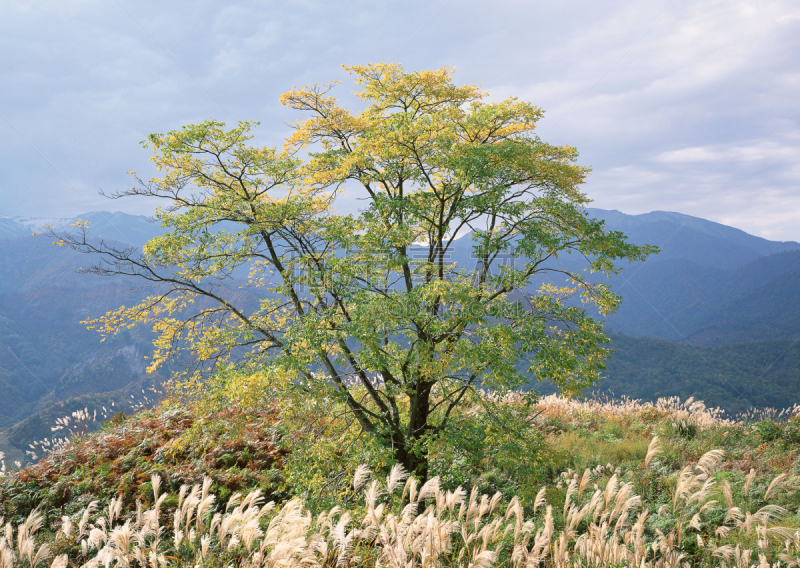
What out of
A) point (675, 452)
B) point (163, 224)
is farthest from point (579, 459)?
point (163, 224)

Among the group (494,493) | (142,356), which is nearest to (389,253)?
(494,493)

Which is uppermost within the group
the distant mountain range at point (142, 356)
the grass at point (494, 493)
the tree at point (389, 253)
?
the tree at point (389, 253)

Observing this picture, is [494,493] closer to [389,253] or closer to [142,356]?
[389,253]

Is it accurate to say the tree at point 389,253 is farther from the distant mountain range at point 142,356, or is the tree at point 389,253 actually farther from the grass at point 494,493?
the distant mountain range at point 142,356

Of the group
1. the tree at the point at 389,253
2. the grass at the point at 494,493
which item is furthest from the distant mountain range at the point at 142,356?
the tree at the point at 389,253

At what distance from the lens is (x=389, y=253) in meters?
7.98

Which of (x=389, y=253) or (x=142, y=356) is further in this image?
(x=142, y=356)

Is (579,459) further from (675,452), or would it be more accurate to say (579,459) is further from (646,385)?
(646,385)

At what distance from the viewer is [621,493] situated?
12.1 feet

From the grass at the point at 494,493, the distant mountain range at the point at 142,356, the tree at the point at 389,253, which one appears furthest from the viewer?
the distant mountain range at the point at 142,356

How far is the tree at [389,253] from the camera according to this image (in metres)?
7.06

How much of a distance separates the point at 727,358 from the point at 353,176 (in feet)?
430

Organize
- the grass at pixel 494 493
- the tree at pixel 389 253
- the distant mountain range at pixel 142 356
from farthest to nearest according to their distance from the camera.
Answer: the distant mountain range at pixel 142 356, the tree at pixel 389 253, the grass at pixel 494 493

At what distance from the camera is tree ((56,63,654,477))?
7.06m
